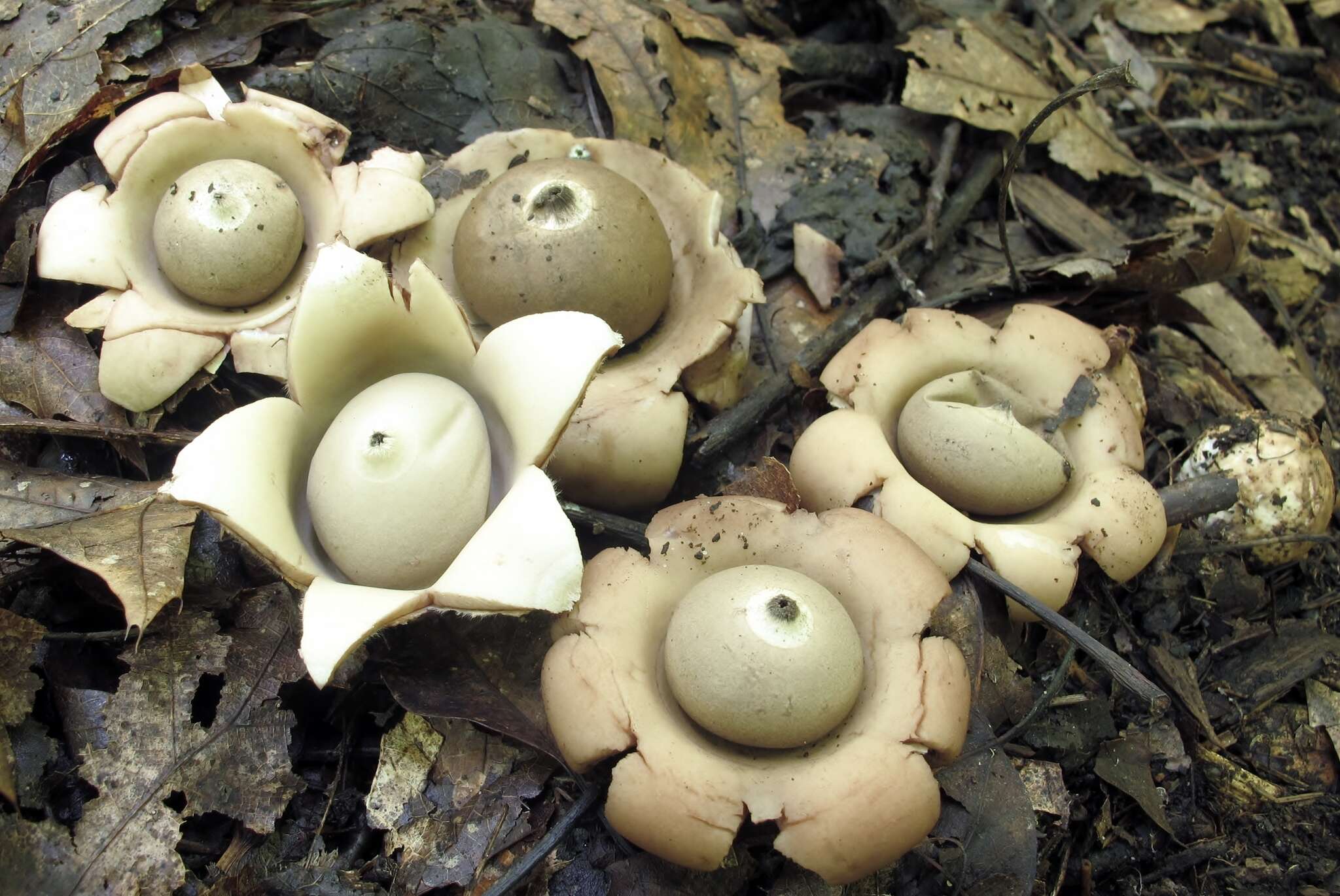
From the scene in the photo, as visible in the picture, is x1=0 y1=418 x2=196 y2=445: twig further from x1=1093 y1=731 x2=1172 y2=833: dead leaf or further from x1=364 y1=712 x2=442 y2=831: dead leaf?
x1=1093 y1=731 x2=1172 y2=833: dead leaf

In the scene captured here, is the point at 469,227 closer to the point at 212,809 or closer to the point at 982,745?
the point at 212,809

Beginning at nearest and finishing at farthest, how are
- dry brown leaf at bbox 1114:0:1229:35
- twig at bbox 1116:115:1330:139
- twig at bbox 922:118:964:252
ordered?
twig at bbox 922:118:964:252, twig at bbox 1116:115:1330:139, dry brown leaf at bbox 1114:0:1229:35

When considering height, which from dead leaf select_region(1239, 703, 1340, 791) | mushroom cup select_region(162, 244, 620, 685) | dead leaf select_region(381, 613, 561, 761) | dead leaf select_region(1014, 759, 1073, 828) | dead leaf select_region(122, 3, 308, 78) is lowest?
dead leaf select_region(1239, 703, 1340, 791)

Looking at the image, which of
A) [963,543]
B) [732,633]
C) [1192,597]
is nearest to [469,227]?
[732,633]

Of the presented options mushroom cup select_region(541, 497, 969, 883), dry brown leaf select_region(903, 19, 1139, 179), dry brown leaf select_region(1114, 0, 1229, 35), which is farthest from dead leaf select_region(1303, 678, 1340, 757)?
dry brown leaf select_region(1114, 0, 1229, 35)

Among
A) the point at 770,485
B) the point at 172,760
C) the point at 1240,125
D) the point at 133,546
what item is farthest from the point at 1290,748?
the point at 133,546
